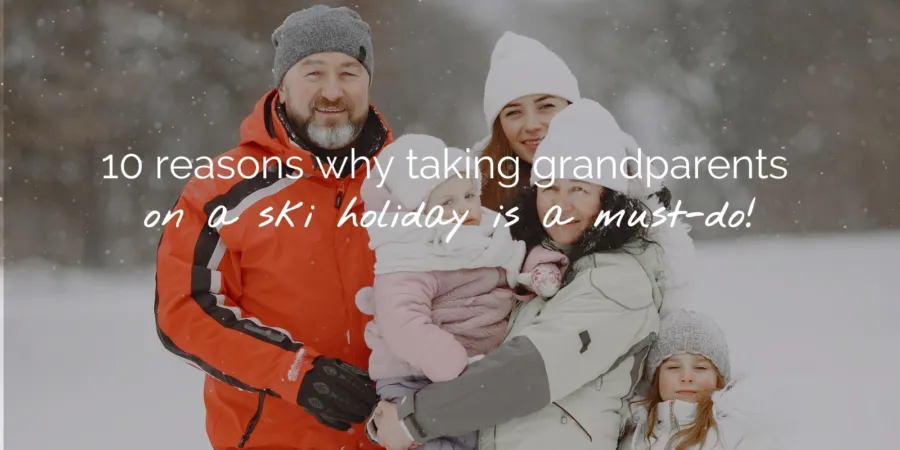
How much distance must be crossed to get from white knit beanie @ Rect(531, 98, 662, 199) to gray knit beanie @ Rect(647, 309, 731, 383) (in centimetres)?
33

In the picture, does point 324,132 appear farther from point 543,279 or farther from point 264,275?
point 543,279

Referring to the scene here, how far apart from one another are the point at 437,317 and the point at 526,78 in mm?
1113

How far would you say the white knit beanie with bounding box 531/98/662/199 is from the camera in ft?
6.27

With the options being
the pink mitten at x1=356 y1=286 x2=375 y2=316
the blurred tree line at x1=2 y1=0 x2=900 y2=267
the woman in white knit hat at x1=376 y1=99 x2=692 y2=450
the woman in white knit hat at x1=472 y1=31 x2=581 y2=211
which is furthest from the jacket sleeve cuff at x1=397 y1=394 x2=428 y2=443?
the blurred tree line at x1=2 y1=0 x2=900 y2=267

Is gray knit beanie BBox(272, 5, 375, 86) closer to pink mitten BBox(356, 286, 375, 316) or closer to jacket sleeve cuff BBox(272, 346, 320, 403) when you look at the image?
pink mitten BBox(356, 286, 375, 316)

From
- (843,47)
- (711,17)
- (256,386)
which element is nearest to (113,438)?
(256,386)

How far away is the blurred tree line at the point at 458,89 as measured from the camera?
1164cm

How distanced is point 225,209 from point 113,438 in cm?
375

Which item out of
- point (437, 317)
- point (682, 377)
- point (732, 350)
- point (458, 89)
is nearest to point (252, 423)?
point (437, 317)

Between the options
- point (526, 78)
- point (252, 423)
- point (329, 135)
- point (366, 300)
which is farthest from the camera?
point (526, 78)

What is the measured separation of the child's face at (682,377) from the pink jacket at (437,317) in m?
0.38

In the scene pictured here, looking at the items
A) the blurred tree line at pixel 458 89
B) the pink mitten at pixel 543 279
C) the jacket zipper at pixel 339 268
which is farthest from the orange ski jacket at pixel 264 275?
the blurred tree line at pixel 458 89

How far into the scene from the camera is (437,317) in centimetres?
187

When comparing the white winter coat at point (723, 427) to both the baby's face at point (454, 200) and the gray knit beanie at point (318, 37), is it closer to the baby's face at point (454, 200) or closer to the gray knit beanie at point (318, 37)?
the baby's face at point (454, 200)
